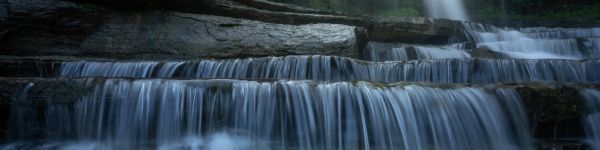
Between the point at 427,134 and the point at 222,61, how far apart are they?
331 cm

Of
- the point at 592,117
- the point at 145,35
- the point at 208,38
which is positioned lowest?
the point at 145,35

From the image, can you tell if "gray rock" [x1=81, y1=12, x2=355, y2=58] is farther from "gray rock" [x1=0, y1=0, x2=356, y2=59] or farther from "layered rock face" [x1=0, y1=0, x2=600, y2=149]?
"layered rock face" [x1=0, y1=0, x2=600, y2=149]

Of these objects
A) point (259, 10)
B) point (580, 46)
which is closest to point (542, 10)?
point (580, 46)

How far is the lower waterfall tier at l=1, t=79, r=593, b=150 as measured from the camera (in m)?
4.47

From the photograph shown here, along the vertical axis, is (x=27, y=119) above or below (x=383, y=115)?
below

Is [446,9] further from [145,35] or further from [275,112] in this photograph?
[275,112]

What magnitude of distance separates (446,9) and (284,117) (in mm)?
17099

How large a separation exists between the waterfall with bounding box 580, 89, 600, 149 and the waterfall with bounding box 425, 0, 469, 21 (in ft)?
49.0

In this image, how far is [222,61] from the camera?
6785 mm

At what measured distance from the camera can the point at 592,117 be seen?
191 inches

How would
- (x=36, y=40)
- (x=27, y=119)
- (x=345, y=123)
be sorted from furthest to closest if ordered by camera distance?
(x=36, y=40) < (x=345, y=123) < (x=27, y=119)

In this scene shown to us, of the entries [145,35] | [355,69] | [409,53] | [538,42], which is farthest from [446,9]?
[145,35]

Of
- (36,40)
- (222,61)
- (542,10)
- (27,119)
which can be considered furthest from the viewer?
(542,10)

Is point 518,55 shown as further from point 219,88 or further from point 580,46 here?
point 219,88
